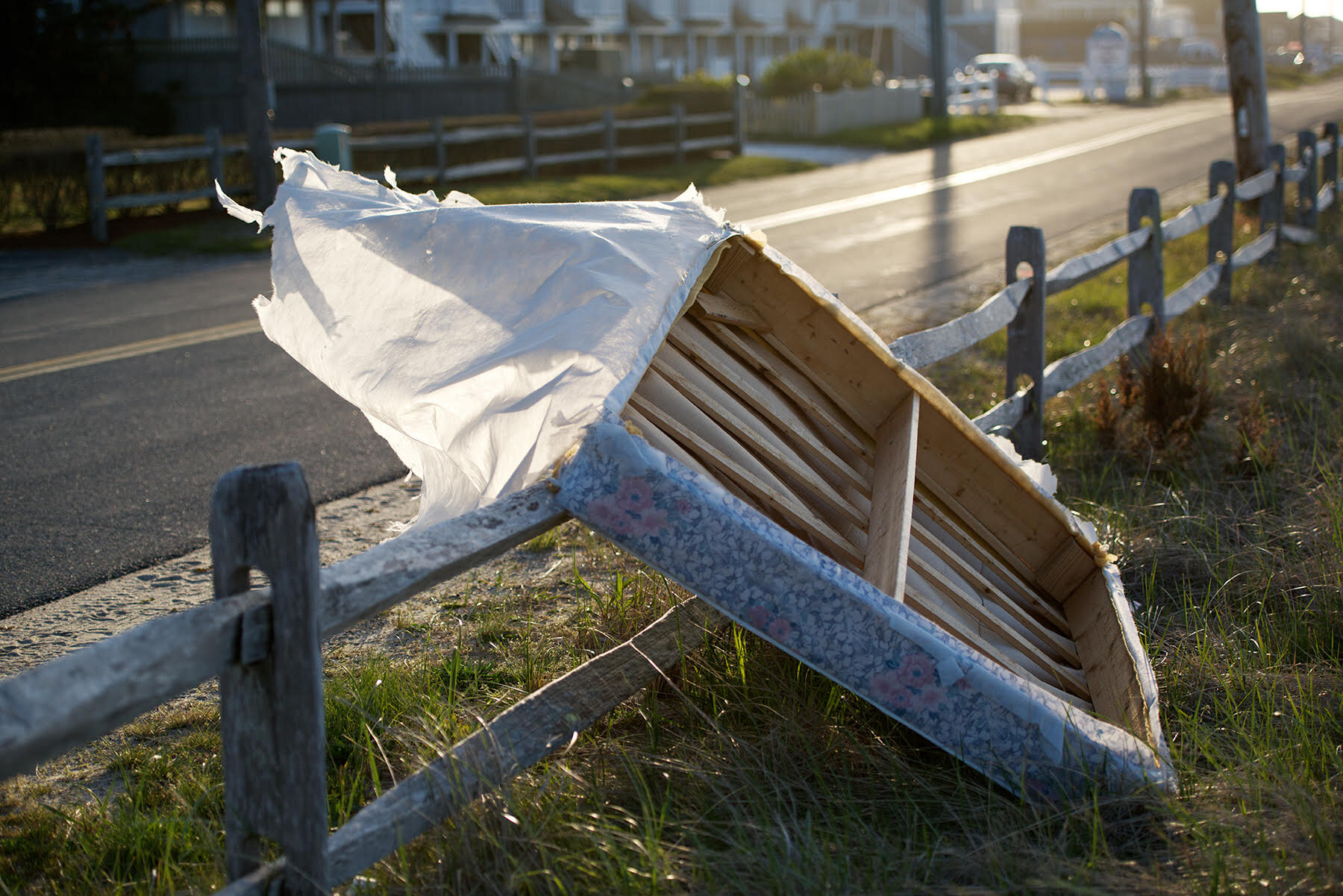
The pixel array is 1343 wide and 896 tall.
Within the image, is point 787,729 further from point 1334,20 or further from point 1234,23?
point 1334,20

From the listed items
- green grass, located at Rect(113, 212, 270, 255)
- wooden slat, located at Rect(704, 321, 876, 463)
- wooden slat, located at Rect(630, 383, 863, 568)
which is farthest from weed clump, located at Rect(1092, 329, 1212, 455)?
green grass, located at Rect(113, 212, 270, 255)

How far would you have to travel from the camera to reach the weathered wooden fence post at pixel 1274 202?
33.2 feet

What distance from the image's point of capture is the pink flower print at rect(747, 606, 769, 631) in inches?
91.7

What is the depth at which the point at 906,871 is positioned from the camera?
7.45 feet

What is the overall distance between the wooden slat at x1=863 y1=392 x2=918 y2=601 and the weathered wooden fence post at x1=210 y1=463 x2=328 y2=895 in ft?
4.20

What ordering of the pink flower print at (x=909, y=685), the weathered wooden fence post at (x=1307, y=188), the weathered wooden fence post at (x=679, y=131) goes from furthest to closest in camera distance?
the weathered wooden fence post at (x=679, y=131) < the weathered wooden fence post at (x=1307, y=188) < the pink flower print at (x=909, y=685)

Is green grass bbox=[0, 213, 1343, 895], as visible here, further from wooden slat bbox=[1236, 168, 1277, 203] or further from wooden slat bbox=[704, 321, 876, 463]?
wooden slat bbox=[1236, 168, 1277, 203]

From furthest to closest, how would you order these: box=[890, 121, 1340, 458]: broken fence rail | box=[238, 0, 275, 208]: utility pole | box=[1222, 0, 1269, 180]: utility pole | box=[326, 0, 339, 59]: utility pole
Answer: box=[326, 0, 339, 59]: utility pole, box=[238, 0, 275, 208]: utility pole, box=[1222, 0, 1269, 180]: utility pole, box=[890, 121, 1340, 458]: broken fence rail

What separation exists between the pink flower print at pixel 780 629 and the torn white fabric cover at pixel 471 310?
538 mm

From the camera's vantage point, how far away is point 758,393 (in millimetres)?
3422

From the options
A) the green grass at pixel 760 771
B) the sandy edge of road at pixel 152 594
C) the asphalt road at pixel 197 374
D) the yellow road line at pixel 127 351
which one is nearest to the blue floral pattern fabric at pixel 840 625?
the green grass at pixel 760 771

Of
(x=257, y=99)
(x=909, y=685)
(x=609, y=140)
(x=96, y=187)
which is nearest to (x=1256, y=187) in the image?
(x=909, y=685)

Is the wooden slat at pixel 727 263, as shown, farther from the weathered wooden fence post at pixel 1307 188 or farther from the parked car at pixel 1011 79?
the parked car at pixel 1011 79

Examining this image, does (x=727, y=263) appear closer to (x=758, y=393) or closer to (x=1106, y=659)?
(x=758, y=393)
